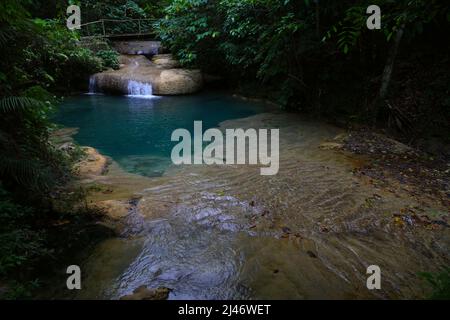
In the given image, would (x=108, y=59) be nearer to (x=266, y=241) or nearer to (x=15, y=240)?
(x=15, y=240)

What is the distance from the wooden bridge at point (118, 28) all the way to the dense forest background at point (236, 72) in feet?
2.88

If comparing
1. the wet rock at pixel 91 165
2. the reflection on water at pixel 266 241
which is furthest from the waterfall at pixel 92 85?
the reflection on water at pixel 266 241

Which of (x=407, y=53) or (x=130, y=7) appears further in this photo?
(x=130, y=7)

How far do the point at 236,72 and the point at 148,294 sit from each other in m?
12.7

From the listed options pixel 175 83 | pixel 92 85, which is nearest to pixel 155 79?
pixel 175 83

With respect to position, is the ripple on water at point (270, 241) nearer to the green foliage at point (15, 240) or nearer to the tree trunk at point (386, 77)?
the green foliage at point (15, 240)

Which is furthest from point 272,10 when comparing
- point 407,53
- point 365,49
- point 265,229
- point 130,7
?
point 130,7

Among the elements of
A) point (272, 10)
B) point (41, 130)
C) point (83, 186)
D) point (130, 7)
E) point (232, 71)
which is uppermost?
point (130, 7)

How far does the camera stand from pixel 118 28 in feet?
62.8

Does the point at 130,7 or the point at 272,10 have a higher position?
the point at 130,7

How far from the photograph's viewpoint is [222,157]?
6.58 m

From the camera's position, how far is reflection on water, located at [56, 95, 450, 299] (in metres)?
3.09

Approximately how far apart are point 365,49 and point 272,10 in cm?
285
